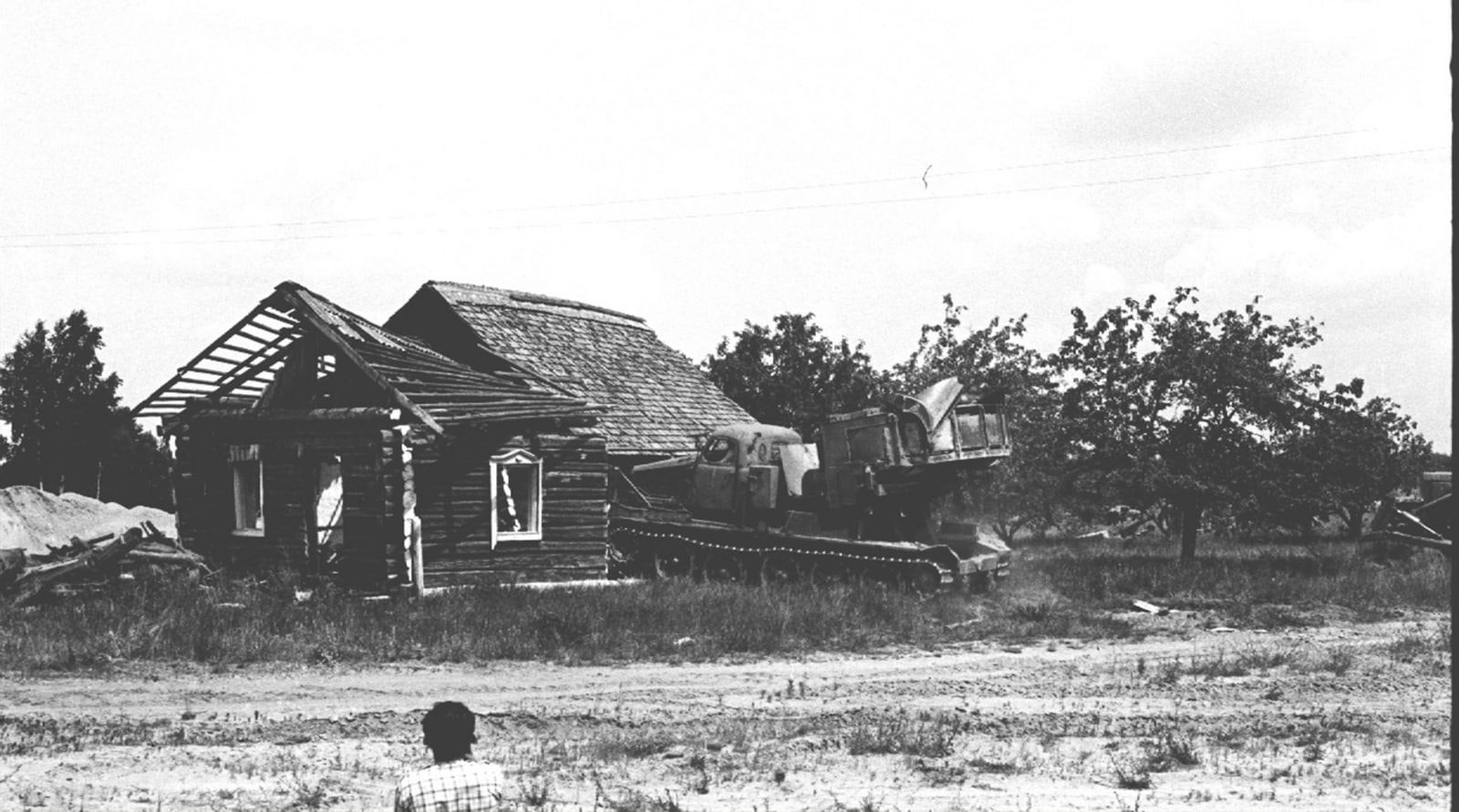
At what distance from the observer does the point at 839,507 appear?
2014cm

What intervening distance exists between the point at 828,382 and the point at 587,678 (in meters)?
27.0

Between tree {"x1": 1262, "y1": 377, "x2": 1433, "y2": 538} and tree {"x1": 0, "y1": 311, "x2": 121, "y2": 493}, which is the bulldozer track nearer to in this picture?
tree {"x1": 1262, "y1": 377, "x2": 1433, "y2": 538}

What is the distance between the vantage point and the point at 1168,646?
1530 cm

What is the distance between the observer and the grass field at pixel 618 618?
14430 mm

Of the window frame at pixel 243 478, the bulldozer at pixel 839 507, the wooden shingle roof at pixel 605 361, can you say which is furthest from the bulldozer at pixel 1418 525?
the window frame at pixel 243 478

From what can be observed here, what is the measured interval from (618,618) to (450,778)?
11138 mm

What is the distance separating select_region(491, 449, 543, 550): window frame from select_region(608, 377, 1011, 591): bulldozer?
153 centimetres

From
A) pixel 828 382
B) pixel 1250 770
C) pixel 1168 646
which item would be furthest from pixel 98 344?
pixel 1250 770

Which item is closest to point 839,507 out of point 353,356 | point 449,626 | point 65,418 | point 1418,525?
point 449,626

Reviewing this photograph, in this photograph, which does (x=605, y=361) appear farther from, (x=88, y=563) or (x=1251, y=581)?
(x=1251, y=581)

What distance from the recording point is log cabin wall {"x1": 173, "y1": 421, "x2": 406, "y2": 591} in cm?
1970

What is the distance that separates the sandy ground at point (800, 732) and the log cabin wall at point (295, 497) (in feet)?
20.7

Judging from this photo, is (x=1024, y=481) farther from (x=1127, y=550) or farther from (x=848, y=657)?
(x=848, y=657)

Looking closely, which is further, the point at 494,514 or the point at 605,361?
the point at 605,361
